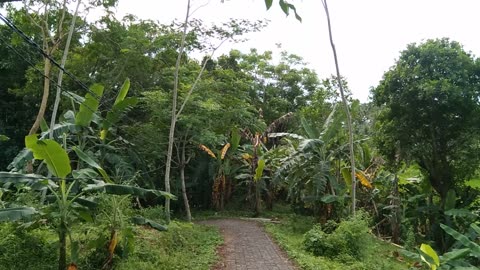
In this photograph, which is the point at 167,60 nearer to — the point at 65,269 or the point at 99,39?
the point at 99,39

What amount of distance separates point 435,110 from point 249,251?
6911 mm

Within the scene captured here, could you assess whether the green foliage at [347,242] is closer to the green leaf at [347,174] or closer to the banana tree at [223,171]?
the green leaf at [347,174]

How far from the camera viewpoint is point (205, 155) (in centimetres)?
1844

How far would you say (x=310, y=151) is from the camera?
483 inches

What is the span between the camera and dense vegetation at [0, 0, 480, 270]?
7.60 meters

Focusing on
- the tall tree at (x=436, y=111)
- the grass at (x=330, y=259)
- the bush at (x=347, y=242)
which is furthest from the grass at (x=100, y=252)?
the tall tree at (x=436, y=111)

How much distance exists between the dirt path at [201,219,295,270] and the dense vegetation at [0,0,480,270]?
0.36 metres

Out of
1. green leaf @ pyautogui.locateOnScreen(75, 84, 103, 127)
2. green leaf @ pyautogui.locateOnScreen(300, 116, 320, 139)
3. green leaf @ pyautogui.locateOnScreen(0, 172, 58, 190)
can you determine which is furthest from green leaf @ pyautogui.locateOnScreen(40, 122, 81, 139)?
green leaf @ pyautogui.locateOnScreen(300, 116, 320, 139)

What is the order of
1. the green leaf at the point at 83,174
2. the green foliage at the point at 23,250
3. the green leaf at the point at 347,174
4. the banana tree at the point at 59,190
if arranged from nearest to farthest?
1. the banana tree at the point at 59,190
2. the green foliage at the point at 23,250
3. the green leaf at the point at 83,174
4. the green leaf at the point at 347,174

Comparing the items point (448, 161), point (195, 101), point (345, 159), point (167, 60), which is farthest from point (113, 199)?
point (448, 161)

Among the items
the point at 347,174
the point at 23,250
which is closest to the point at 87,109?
the point at 23,250

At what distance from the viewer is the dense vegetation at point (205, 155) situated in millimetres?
7598

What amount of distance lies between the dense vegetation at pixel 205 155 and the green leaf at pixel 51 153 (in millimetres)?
34

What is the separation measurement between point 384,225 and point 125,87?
10.8 m
